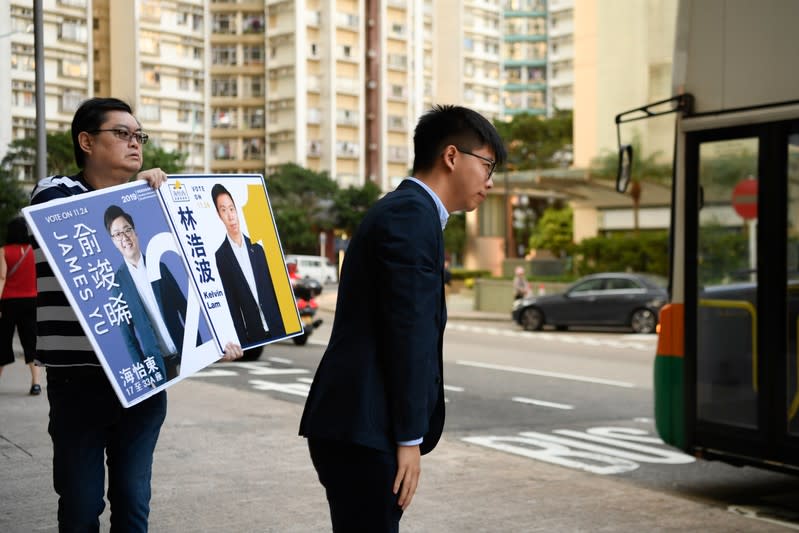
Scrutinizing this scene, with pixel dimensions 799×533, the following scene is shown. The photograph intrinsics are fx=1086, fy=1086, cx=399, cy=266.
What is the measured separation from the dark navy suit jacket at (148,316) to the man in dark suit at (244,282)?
289 millimetres

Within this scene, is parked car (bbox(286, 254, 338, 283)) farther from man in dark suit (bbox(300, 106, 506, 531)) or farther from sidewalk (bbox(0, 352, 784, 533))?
man in dark suit (bbox(300, 106, 506, 531))

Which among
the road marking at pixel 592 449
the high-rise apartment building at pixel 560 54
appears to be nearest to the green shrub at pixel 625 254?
the road marking at pixel 592 449

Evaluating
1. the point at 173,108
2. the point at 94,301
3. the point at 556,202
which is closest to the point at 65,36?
the point at 94,301

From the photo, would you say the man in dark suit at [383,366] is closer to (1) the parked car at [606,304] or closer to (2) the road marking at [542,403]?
(2) the road marking at [542,403]

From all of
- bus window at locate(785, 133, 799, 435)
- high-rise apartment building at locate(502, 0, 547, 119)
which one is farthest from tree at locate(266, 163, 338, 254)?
bus window at locate(785, 133, 799, 435)

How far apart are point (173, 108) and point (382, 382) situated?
219 ft

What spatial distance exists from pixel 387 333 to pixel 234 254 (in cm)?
139

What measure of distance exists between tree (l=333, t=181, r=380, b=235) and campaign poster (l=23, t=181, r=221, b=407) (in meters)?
75.6

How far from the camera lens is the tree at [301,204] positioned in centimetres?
7644

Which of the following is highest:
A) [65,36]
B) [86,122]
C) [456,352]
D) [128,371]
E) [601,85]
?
[601,85]

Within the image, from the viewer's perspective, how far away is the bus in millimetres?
6941

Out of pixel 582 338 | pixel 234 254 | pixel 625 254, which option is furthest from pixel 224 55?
pixel 234 254

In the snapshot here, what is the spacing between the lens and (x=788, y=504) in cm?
748

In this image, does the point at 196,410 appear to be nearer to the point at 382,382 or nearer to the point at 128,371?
the point at 128,371
